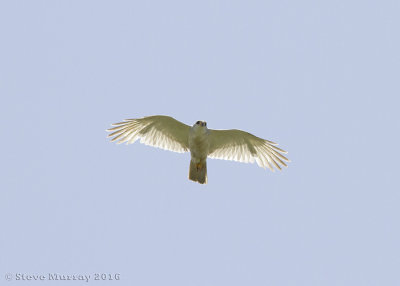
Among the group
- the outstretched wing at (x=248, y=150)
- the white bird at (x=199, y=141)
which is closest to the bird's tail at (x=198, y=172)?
the white bird at (x=199, y=141)

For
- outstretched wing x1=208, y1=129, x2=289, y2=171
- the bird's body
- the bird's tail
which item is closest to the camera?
the bird's body

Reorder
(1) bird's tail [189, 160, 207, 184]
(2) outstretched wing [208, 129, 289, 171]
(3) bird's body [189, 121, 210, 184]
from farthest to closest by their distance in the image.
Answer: (2) outstretched wing [208, 129, 289, 171], (1) bird's tail [189, 160, 207, 184], (3) bird's body [189, 121, 210, 184]

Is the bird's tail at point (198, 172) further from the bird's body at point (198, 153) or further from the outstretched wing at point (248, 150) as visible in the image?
the outstretched wing at point (248, 150)

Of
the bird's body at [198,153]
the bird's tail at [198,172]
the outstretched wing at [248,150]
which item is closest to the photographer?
the bird's body at [198,153]

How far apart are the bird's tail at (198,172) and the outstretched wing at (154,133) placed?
936 millimetres

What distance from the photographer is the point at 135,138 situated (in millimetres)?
16609

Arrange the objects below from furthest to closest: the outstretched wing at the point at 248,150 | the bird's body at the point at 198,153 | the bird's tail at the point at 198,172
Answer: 1. the outstretched wing at the point at 248,150
2. the bird's tail at the point at 198,172
3. the bird's body at the point at 198,153

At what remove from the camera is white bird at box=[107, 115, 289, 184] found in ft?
52.1

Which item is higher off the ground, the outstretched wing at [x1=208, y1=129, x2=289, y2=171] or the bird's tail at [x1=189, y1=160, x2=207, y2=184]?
the outstretched wing at [x1=208, y1=129, x2=289, y2=171]

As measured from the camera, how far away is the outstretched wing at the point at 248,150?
1675 cm

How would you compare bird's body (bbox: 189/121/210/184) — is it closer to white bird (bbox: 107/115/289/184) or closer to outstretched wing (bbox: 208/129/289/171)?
white bird (bbox: 107/115/289/184)

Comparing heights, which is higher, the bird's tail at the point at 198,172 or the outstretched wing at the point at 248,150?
the outstretched wing at the point at 248,150

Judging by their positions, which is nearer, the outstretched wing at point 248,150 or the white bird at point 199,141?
the white bird at point 199,141

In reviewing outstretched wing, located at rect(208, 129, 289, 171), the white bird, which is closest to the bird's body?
the white bird
